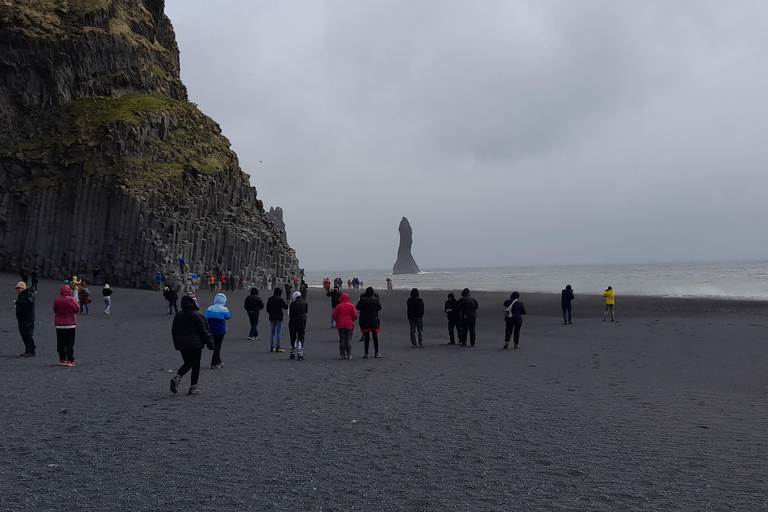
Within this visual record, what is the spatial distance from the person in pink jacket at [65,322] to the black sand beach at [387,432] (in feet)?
1.31

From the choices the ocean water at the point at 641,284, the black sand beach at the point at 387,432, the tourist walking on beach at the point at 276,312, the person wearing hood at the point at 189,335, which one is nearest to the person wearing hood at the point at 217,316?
the black sand beach at the point at 387,432

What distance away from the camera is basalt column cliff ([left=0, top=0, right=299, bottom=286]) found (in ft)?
143

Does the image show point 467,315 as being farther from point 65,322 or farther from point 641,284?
point 641,284

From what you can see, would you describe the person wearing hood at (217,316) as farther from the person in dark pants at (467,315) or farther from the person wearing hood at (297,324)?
the person in dark pants at (467,315)

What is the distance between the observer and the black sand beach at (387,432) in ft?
18.4

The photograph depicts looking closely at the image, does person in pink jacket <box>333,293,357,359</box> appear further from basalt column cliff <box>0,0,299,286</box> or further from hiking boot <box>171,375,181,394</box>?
basalt column cliff <box>0,0,299,286</box>

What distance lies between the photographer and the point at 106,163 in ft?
148

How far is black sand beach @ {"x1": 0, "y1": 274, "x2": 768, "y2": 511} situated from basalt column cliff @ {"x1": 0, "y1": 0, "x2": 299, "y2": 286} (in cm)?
2837

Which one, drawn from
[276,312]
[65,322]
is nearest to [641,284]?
[276,312]

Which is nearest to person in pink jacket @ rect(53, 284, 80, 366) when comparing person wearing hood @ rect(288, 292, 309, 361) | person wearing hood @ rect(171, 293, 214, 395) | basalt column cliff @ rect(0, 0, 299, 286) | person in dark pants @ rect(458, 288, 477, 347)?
person wearing hood @ rect(171, 293, 214, 395)

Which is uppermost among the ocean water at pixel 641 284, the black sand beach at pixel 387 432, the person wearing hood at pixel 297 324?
the ocean water at pixel 641 284

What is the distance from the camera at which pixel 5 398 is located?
9.80 metres

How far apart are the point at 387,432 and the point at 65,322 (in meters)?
9.47

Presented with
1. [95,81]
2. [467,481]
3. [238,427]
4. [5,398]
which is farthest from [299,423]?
[95,81]
